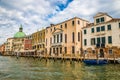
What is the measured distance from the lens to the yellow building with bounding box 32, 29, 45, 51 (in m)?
60.6

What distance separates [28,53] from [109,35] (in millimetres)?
47403

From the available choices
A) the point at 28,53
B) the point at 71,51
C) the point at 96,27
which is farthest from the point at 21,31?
the point at 96,27

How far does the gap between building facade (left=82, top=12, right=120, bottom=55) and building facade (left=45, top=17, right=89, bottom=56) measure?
3226 mm

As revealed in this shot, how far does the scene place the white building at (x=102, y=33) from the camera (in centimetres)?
3275

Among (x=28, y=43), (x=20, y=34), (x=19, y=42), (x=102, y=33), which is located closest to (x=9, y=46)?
(x=20, y=34)

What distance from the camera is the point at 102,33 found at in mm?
35250

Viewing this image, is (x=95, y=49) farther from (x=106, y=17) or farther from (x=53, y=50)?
(x=53, y=50)

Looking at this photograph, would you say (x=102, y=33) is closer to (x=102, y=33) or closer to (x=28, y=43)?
(x=102, y=33)

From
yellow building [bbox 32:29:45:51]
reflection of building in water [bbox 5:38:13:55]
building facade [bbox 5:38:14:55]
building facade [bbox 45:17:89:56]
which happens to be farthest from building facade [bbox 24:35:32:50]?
reflection of building in water [bbox 5:38:13:55]

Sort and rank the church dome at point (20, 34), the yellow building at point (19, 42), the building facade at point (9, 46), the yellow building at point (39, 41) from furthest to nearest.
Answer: the building facade at point (9, 46), the church dome at point (20, 34), the yellow building at point (19, 42), the yellow building at point (39, 41)

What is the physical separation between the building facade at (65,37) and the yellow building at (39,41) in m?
3.76

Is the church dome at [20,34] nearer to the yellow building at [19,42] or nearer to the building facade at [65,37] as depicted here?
the yellow building at [19,42]

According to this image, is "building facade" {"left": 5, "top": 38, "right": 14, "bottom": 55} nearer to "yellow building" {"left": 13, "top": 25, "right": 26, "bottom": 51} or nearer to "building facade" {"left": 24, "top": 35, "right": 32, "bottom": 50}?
"yellow building" {"left": 13, "top": 25, "right": 26, "bottom": 51}

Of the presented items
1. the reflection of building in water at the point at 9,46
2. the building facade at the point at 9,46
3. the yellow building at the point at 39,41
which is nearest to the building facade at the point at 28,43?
the yellow building at the point at 39,41
